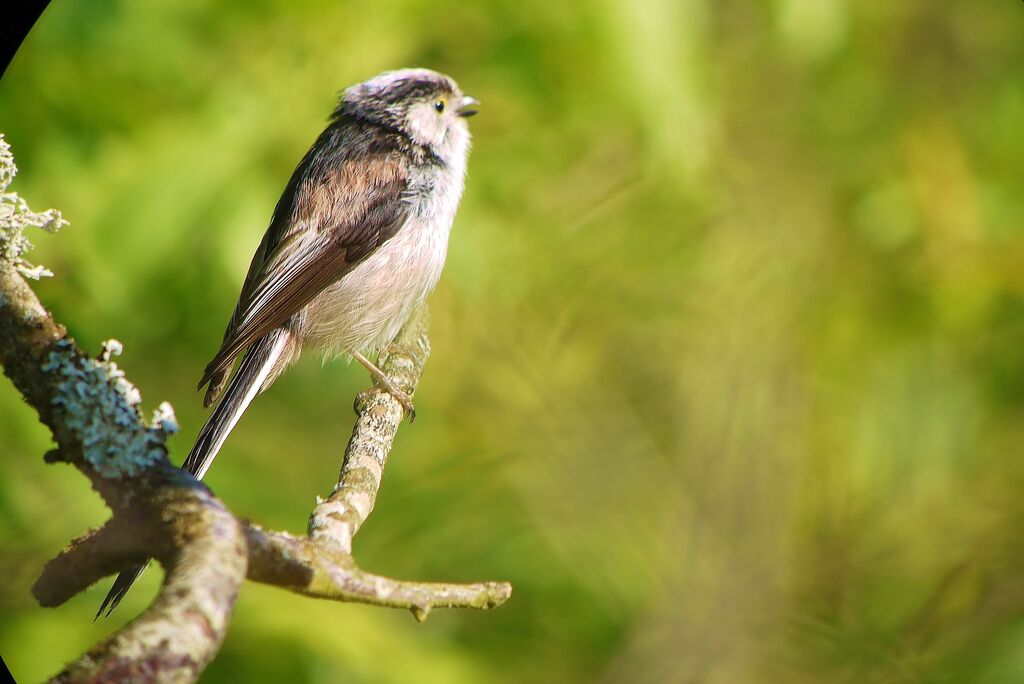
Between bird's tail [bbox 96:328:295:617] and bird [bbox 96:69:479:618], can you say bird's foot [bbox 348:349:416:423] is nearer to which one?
bird [bbox 96:69:479:618]

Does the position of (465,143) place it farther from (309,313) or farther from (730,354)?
(730,354)

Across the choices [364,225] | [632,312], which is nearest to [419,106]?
[364,225]

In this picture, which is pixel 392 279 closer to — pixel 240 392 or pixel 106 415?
pixel 240 392

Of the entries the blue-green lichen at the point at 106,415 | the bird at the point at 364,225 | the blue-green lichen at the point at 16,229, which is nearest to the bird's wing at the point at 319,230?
the bird at the point at 364,225

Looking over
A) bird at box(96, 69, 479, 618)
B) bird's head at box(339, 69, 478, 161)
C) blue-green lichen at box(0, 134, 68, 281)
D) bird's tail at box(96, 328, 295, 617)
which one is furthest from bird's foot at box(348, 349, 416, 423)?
blue-green lichen at box(0, 134, 68, 281)

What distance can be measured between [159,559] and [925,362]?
7.03ft

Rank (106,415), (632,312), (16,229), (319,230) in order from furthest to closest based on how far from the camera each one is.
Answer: (632,312) < (319,230) < (16,229) < (106,415)

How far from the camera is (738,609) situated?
250 cm

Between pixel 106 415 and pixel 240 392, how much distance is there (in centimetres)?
66

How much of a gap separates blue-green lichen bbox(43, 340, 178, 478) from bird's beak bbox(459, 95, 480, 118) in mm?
983

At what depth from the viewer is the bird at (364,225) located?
1.64 m

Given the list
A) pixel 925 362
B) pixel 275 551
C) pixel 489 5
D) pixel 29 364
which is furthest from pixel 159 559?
pixel 925 362

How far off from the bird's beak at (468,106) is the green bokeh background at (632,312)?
3.2 inches

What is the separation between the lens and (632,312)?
2586 mm
